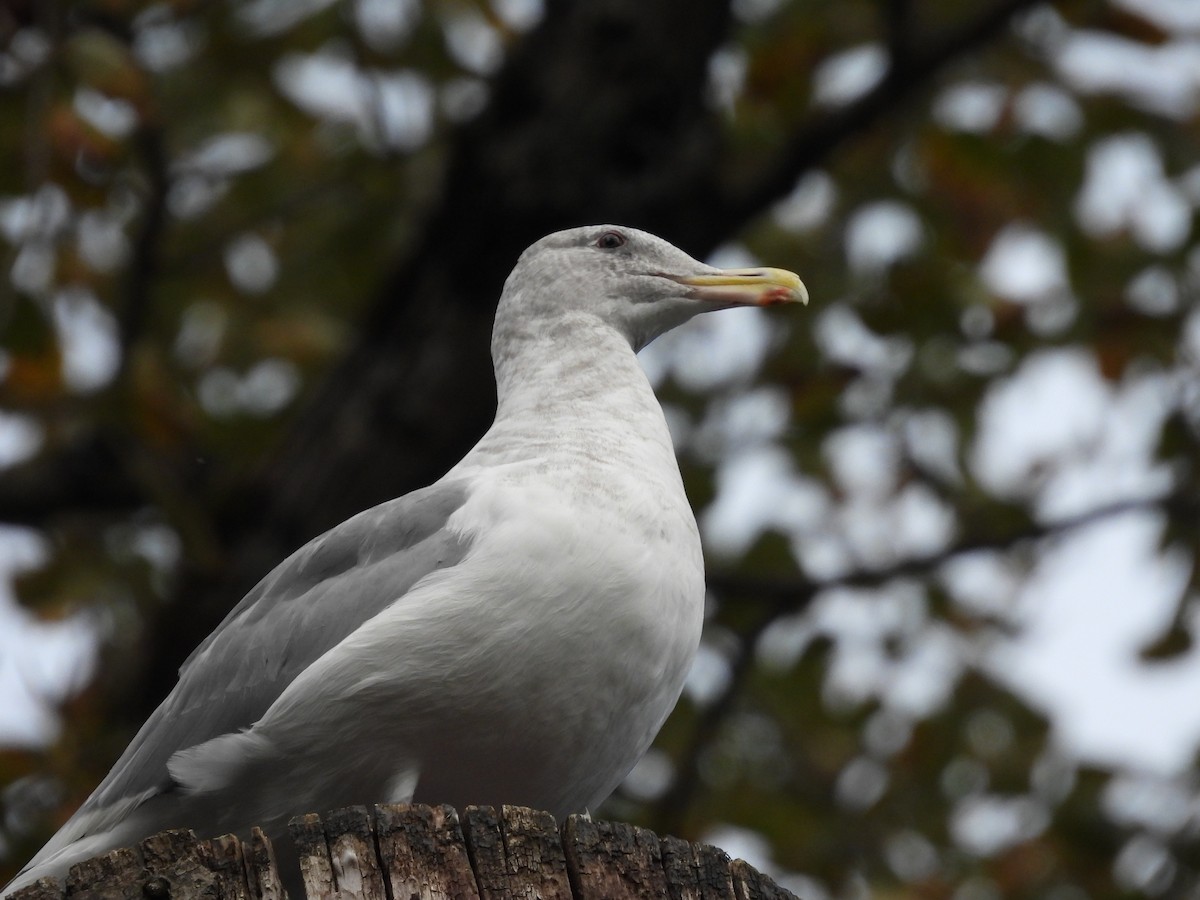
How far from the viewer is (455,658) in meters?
3.47

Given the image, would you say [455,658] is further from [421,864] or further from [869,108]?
[869,108]

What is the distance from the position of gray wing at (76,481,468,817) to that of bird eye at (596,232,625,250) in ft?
4.09

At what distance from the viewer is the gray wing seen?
3721mm

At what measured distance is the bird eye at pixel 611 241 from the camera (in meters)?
4.94

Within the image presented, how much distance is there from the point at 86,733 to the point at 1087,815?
4360 mm

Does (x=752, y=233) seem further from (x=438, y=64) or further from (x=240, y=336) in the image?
(x=240, y=336)

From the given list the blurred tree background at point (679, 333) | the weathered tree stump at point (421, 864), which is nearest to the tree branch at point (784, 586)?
the blurred tree background at point (679, 333)

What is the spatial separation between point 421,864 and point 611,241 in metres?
2.55

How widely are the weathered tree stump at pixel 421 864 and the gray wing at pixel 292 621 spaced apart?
2.98ft

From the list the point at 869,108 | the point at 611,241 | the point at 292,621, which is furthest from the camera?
the point at 869,108

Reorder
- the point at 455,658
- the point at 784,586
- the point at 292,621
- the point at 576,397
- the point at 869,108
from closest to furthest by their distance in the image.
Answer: the point at 455,658
the point at 292,621
the point at 576,397
the point at 869,108
the point at 784,586

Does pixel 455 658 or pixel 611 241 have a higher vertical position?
pixel 611 241

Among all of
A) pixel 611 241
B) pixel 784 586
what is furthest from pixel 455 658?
pixel 784 586

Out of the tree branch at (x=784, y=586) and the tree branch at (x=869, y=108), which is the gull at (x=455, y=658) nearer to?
the tree branch at (x=869, y=108)
